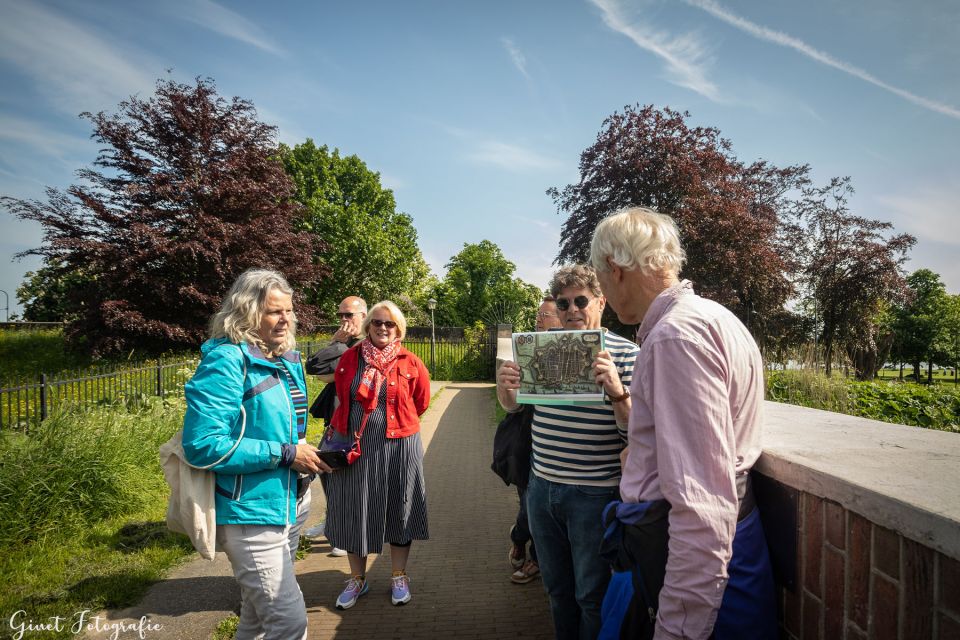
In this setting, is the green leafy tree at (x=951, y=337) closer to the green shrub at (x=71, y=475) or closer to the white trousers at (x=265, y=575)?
the white trousers at (x=265, y=575)

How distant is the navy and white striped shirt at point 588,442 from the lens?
2.30m

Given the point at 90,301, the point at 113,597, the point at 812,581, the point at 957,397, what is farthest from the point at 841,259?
the point at 90,301

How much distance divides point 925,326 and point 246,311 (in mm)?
42516

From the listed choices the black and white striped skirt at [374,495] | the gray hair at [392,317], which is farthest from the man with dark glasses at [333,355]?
the black and white striped skirt at [374,495]

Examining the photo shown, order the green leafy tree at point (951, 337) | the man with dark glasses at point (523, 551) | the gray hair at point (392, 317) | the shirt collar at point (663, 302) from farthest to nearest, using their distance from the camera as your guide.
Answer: the green leafy tree at point (951, 337)
the man with dark glasses at point (523, 551)
the gray hair at point (392, 317)
the shirt collar at point (663, 302)

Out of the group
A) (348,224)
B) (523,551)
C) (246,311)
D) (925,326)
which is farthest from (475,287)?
(246,311)

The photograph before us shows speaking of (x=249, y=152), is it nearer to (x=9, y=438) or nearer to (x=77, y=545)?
(x=9, y=438)

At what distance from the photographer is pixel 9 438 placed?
506 cm

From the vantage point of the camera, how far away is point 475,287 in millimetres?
57281

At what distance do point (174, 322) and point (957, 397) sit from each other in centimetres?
1461

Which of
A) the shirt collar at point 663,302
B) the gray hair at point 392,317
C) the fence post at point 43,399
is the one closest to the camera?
the shirt collar at point 663,302

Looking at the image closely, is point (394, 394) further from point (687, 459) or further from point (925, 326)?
point (925, 326)

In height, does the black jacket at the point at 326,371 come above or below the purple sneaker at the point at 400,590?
above

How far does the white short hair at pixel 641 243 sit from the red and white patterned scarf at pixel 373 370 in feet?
7.71
